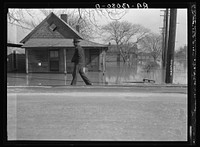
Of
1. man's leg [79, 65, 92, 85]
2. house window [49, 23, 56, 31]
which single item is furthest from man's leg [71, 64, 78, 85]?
house window [49, 23, 56, 31]

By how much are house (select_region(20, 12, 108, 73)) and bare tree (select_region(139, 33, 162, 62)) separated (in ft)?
5.22

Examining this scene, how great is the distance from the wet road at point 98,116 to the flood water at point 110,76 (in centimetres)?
139

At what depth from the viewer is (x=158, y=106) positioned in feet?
19.9

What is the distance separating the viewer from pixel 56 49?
29.5 feet

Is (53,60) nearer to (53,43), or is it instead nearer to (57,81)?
(53,43)

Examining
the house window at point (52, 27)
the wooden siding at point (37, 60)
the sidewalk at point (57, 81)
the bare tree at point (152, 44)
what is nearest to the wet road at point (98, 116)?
the sidewalk at point (57, 81)

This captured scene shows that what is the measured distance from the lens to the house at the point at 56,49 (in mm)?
8250

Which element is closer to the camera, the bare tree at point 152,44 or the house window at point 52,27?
the bare tree at point 152,44

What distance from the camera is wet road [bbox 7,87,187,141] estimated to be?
Answer: 404 cm

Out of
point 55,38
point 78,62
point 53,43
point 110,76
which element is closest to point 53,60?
point 53,43

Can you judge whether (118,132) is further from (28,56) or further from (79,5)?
(28,56)

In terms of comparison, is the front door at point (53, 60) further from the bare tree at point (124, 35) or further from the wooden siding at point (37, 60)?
the bare tree at point (124, 35)

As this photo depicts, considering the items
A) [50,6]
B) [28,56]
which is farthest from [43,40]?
[50,6]

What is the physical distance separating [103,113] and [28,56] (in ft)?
20.1
